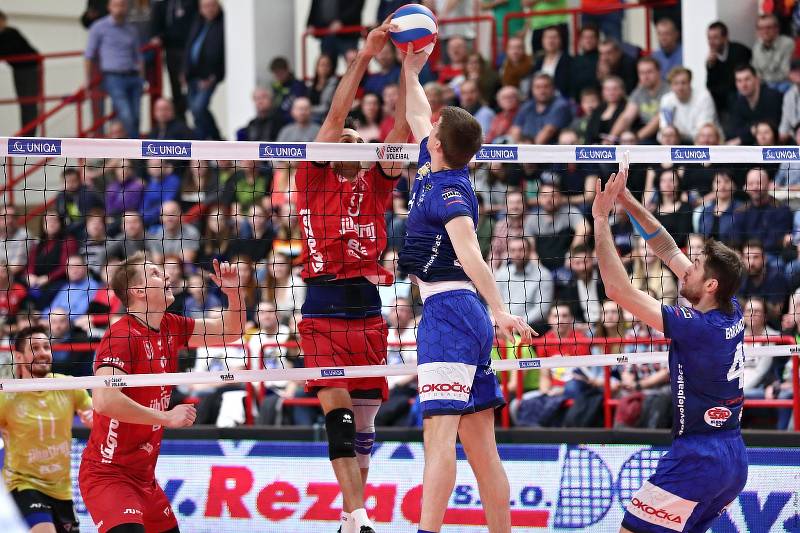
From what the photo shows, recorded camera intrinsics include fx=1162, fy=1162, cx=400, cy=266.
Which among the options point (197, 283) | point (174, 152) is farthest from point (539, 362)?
point (197, 283)

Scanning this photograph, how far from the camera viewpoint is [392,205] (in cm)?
1284

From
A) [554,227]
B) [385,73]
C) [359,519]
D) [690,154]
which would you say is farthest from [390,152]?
[385,73]

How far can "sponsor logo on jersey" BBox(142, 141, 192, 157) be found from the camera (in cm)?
684

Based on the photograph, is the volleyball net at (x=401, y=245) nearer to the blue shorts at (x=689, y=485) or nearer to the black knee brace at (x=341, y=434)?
the black knee brace at (x=341, y=434)

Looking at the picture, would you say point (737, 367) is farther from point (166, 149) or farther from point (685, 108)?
point (685, 108)

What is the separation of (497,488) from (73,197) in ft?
38.3

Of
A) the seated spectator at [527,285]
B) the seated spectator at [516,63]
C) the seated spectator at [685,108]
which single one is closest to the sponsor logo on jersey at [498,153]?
the seated spectator at [527,285]

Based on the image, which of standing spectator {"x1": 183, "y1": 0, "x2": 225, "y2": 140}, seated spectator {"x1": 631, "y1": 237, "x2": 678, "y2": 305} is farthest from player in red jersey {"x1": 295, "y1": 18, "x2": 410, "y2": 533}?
standing spectator {"x1": 183, "y1": 0, "x2": 225, "y2": 140}

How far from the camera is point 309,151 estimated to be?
271 inches

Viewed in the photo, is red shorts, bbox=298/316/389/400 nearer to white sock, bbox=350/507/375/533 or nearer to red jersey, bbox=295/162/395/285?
red jersey, bbox=295/162/395/285

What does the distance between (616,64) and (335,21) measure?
4.69 meters

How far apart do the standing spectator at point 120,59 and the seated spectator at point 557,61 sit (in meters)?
6.32

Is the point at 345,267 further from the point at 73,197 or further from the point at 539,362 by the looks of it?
the point at 73,197

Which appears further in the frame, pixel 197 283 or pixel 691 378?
pixel 197 283
